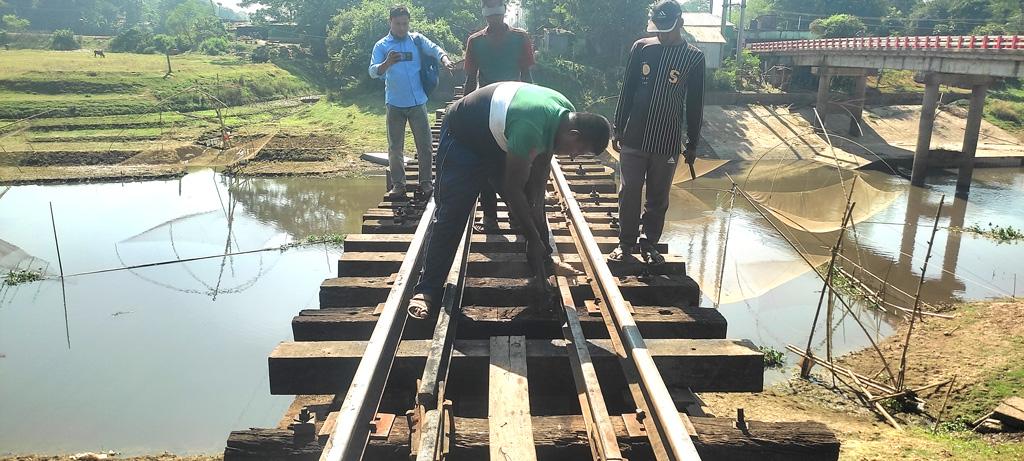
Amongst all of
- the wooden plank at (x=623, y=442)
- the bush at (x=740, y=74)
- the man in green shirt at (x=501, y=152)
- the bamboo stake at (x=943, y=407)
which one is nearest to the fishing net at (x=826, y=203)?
the bamboo stake at (x=943, y=407)

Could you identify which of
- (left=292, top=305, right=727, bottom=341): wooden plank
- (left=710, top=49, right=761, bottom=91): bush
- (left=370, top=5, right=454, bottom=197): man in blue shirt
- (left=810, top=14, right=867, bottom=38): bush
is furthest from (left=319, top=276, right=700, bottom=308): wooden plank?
(left=810, top=14, right=867, bottom=38): bush

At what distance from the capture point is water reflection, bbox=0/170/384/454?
6672 millimetres

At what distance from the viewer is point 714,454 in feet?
8.69

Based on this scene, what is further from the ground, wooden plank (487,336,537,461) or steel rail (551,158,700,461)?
steel rail (551,158,700,461)

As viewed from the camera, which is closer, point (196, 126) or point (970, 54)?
point (970, 54)

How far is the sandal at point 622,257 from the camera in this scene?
14.6ft

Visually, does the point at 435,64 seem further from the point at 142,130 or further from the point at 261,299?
the point at 142,130

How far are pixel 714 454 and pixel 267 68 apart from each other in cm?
3582

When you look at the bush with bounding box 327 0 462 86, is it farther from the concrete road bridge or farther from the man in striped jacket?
the man in striped jacket

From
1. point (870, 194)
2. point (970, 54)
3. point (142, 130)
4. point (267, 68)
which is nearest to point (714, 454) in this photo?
point (870, 194)

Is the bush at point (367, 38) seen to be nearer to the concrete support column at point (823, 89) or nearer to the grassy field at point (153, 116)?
the grassy field at point (153, 116)

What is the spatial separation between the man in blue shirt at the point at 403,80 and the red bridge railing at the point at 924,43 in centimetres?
1633

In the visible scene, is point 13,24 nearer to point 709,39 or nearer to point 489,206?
point 709,39

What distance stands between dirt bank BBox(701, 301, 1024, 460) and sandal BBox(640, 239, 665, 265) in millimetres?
1997
